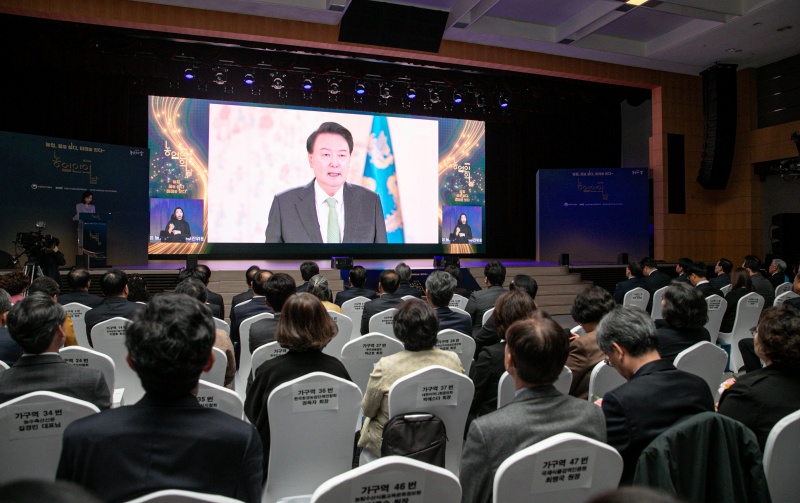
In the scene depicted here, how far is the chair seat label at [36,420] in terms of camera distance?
1803mm

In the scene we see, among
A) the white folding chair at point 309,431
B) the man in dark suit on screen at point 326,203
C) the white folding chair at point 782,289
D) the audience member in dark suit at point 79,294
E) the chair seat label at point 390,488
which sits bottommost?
the white folding chair at point 309,431

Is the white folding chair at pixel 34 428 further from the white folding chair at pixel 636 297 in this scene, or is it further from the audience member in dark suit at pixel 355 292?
the white folding chair at pixel 636 297

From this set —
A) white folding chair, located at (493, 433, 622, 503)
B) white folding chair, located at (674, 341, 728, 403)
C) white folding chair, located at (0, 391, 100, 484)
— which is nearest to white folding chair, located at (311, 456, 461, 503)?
white folding chair, located at (493, 433, 622, 503)

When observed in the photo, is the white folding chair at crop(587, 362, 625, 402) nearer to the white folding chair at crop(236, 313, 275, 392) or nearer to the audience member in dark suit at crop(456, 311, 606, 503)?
the audience member in dark suit at crop(456, 311, 606, 503)

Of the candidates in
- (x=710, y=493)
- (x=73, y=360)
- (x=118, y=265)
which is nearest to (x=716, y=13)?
(x=710, y=493)

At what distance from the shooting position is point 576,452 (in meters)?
1.43

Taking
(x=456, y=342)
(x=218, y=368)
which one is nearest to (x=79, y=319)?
(x=218, y=368)

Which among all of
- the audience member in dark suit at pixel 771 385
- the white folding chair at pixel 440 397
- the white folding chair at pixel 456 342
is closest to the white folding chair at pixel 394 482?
the white folding chair at pixel 440 397

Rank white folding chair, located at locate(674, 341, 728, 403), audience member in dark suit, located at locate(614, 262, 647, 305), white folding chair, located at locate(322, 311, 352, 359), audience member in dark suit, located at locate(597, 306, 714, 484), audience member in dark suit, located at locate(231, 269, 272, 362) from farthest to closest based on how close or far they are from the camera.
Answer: audience member in dark suit, located at locate(614, 262, 647, 305) → audience member in dark suit, located at locate(231, 269, 272, 362) → white folding chair, located at locate(322, 311, 352, 359) → white folding chair, located at locate(674, 341, 728, 403) → audience member in dark suit, located at locate(597, 306, 714, 484)

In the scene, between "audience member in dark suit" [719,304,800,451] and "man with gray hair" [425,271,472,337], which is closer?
"audience member in dark suit" [719,304,800,451]

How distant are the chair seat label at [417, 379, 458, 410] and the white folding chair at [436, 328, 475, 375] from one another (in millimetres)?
980

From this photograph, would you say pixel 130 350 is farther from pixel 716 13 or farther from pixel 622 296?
pixel 716 13

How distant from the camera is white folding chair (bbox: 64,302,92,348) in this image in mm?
Answer: 4303

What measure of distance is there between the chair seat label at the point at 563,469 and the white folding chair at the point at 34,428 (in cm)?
141
